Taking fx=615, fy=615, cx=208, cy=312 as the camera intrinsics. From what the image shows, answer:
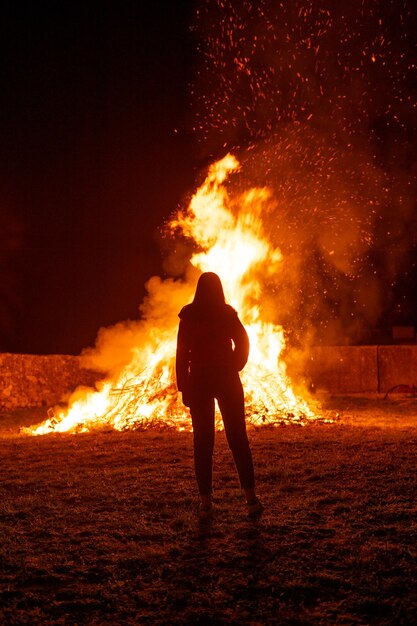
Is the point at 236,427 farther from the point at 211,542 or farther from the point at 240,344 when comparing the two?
the point at 211,542

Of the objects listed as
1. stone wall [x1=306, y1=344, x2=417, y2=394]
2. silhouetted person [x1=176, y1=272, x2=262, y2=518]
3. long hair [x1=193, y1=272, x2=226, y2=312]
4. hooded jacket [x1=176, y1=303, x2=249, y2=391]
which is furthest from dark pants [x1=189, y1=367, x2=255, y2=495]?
stone wall [x1=306, y1=344, x2=417, y2=394]

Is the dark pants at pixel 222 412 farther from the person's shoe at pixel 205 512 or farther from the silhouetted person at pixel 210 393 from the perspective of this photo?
the person's shoe at pixel 205 512

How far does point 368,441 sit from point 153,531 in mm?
4904

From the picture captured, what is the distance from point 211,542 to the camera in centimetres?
418

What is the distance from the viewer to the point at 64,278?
24969 mm

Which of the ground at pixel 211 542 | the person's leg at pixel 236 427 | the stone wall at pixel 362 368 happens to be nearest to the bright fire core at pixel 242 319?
the ground at pixel 211 542

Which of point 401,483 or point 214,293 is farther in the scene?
point 401,483

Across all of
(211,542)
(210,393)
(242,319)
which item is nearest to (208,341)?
(210,393)

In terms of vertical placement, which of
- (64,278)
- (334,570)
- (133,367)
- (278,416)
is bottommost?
(334,570)

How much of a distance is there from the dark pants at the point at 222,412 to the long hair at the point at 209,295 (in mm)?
563

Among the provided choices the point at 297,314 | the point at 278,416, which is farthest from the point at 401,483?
the point at 297,314

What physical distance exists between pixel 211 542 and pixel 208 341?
1.52 m

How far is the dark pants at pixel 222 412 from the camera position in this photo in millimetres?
4828

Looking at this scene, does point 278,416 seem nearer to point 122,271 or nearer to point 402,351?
point 402,351
